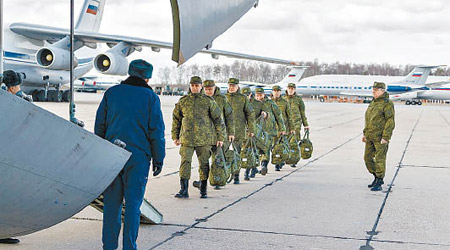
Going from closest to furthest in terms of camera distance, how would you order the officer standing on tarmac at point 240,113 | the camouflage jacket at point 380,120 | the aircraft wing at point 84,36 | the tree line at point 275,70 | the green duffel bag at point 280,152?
the camouflage jacket at point 380,120 → the officer standing on tarmac at point 240,113 → the green duffel bag at point 280,152 → the aircraft wing at point 84,36 → the tree line at point 275,70

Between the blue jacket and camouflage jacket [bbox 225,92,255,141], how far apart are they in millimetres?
3865

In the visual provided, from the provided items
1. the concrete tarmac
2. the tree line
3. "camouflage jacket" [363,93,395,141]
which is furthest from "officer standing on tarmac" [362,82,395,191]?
the tree line

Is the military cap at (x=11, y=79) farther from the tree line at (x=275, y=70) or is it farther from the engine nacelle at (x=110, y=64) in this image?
the tree line at (x=275, y=70)

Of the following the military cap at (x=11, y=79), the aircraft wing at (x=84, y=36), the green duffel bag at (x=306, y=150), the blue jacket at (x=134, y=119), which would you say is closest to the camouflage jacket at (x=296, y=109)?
the green duffel bag at (x=306, y=150)

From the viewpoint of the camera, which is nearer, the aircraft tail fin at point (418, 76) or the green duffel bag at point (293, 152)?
the green duffel bag at point (293, 152)

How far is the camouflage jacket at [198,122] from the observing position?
6.73m

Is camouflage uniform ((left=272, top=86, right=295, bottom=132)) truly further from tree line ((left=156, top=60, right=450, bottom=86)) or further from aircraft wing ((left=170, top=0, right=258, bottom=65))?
tree line ((left=156, top=60, right=450, bottom=86))

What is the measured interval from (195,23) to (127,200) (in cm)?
148

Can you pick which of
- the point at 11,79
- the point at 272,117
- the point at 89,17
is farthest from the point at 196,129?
the point at 89,17

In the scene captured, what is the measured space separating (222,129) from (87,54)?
884 inches

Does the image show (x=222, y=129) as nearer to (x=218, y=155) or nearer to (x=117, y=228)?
(x=218, y=155)

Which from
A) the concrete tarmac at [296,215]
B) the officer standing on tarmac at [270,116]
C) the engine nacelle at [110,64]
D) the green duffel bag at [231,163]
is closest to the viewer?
the concrete tarmac at [296,215]

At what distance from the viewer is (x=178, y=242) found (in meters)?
4.80

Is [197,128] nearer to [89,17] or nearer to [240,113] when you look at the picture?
[240,113]
